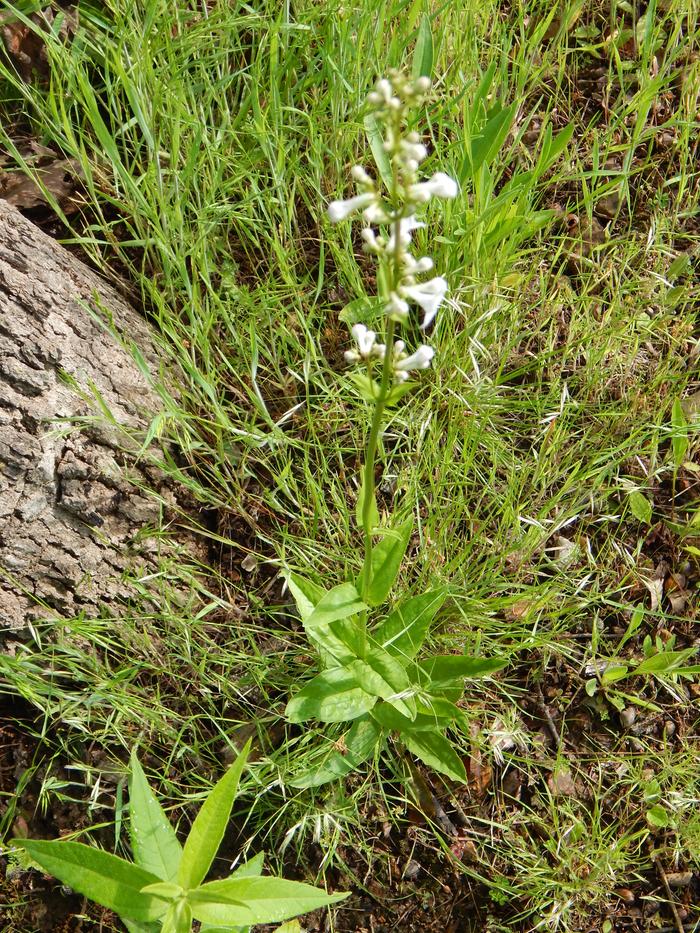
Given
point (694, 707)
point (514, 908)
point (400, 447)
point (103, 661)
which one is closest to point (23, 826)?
point (103, 661)

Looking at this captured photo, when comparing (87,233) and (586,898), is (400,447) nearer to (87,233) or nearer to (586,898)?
(87,233)

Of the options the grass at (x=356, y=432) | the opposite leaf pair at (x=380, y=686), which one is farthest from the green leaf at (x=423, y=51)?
the opposite leaf pair at (x=380, y=686)

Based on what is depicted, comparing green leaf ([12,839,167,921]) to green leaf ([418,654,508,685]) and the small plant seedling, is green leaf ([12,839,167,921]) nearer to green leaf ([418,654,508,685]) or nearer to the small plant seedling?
the small plant seedling

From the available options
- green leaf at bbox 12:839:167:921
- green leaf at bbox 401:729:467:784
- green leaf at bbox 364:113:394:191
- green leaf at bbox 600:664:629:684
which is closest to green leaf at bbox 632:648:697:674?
green leaf at bbox 600:664:629:684

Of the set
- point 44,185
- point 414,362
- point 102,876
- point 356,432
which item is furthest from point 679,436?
point 44,185

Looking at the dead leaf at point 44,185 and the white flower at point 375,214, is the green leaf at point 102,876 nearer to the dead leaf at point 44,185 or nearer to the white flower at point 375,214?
the white flower at point 375,214

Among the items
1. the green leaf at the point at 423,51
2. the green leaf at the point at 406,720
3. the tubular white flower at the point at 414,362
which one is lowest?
the green leaf at the point at 406,720
